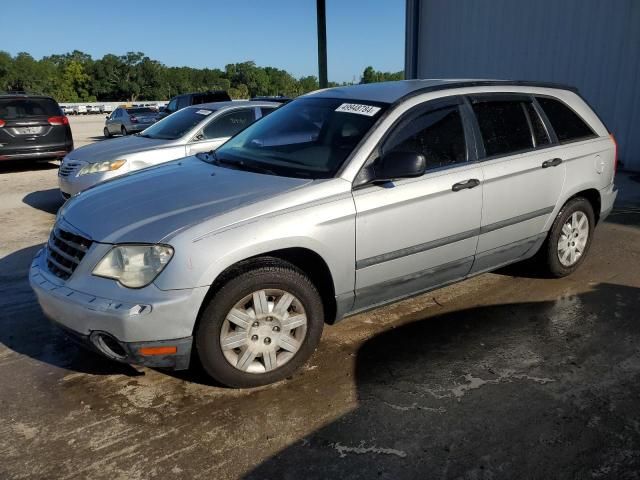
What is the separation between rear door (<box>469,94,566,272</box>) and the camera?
3.89 metres

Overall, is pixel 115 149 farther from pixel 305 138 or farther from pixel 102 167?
pixel 305 138

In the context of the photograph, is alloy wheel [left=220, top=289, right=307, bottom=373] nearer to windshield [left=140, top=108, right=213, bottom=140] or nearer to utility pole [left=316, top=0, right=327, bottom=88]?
windshield [left=140, top=108, right=213, bottom=140]

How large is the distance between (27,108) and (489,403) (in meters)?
11.3

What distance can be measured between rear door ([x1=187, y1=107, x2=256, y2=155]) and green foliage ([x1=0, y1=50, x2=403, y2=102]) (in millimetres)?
97915

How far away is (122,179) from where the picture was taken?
3820 millimetres

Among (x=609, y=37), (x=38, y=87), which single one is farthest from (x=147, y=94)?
(x=609, y=37)

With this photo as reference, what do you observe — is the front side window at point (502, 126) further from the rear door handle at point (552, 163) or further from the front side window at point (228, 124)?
the front side window at point (228, 124)

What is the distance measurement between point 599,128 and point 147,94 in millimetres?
125850

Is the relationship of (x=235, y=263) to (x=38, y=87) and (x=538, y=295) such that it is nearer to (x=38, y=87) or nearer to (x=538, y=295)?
(x=538, y=295)

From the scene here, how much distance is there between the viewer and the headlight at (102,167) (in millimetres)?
6856

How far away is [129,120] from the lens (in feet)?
72.4

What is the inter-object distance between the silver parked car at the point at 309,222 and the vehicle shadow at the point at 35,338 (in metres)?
0.57

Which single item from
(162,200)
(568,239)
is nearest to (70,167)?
(162,200)

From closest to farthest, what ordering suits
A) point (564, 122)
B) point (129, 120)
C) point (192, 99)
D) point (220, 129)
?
point (564, 122) < point (220, 129) < point (192, 99) < point (129, 120)
